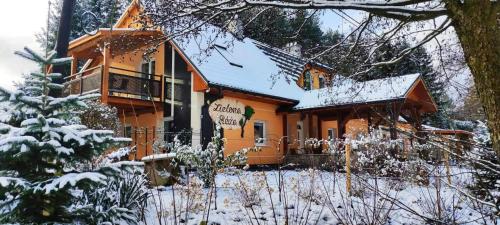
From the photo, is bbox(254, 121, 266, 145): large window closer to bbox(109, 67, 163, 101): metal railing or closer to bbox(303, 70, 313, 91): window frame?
bbox(109, 67, 163, 101): metal railing

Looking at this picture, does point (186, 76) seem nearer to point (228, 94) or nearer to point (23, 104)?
point (228, 94)

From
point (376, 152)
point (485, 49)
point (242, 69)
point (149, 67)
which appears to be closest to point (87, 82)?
point (149, 67)

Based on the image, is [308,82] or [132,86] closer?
[132,86]

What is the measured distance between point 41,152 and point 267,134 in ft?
49.8

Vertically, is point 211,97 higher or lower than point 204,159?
higher

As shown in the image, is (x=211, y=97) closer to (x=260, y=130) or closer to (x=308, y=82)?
(x=260, y=130)

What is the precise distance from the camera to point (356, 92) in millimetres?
8820

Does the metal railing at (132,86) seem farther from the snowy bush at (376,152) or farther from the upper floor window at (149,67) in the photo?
the snowy bush at (376,152)

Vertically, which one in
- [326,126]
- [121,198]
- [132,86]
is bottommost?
[121,198]

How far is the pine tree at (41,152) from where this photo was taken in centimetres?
357

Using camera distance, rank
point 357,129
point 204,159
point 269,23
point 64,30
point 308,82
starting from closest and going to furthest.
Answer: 1. point 269,23
2. point 204,159
3. point 64,30
4. point 357,129
5. point 308,82

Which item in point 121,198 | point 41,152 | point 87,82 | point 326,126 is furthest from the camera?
point 326,126

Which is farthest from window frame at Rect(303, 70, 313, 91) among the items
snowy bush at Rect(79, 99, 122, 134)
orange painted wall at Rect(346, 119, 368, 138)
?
snowy bush at Rect(79, 99, 122, 134)

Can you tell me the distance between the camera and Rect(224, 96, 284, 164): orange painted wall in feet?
55.0
